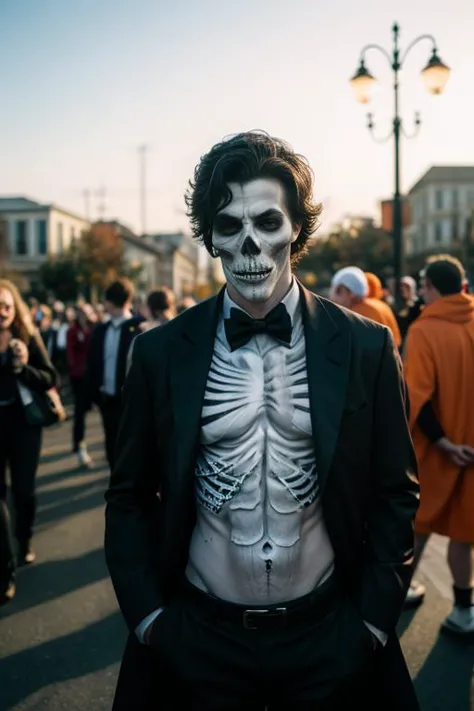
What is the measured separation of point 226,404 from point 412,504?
636 millimetres

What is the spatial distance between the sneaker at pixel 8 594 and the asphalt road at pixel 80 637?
0.05 m

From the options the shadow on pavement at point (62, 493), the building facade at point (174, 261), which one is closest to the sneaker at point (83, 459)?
the shadow on pavement at point (62, 493)

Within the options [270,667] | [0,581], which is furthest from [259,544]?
[0,581]

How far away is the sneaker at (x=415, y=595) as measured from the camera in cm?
464

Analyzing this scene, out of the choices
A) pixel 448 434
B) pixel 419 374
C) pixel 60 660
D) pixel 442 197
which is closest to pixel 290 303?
pixel 419 374

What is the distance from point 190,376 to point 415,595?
3.19 m

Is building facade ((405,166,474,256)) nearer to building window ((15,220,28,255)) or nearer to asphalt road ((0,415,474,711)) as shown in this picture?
building window ((15,220,28,255))

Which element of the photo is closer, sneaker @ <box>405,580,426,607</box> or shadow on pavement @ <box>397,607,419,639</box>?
shadow on pavement @ <box>397,607,419,639</box>

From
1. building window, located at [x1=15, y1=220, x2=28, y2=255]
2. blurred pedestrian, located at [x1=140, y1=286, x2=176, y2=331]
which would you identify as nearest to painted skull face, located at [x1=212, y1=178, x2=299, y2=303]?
blurred pedestrian, located at [x1=140, y1=286, x2=176, y2=331]

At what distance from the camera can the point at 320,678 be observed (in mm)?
2021

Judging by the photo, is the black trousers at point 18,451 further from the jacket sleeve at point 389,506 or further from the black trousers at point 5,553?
the jacket sleeve at point 389,506

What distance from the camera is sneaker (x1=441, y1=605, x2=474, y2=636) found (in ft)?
13.8

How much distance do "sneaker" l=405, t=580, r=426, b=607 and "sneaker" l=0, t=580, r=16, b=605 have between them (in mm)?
2585

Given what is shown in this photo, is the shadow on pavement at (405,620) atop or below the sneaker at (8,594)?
below
